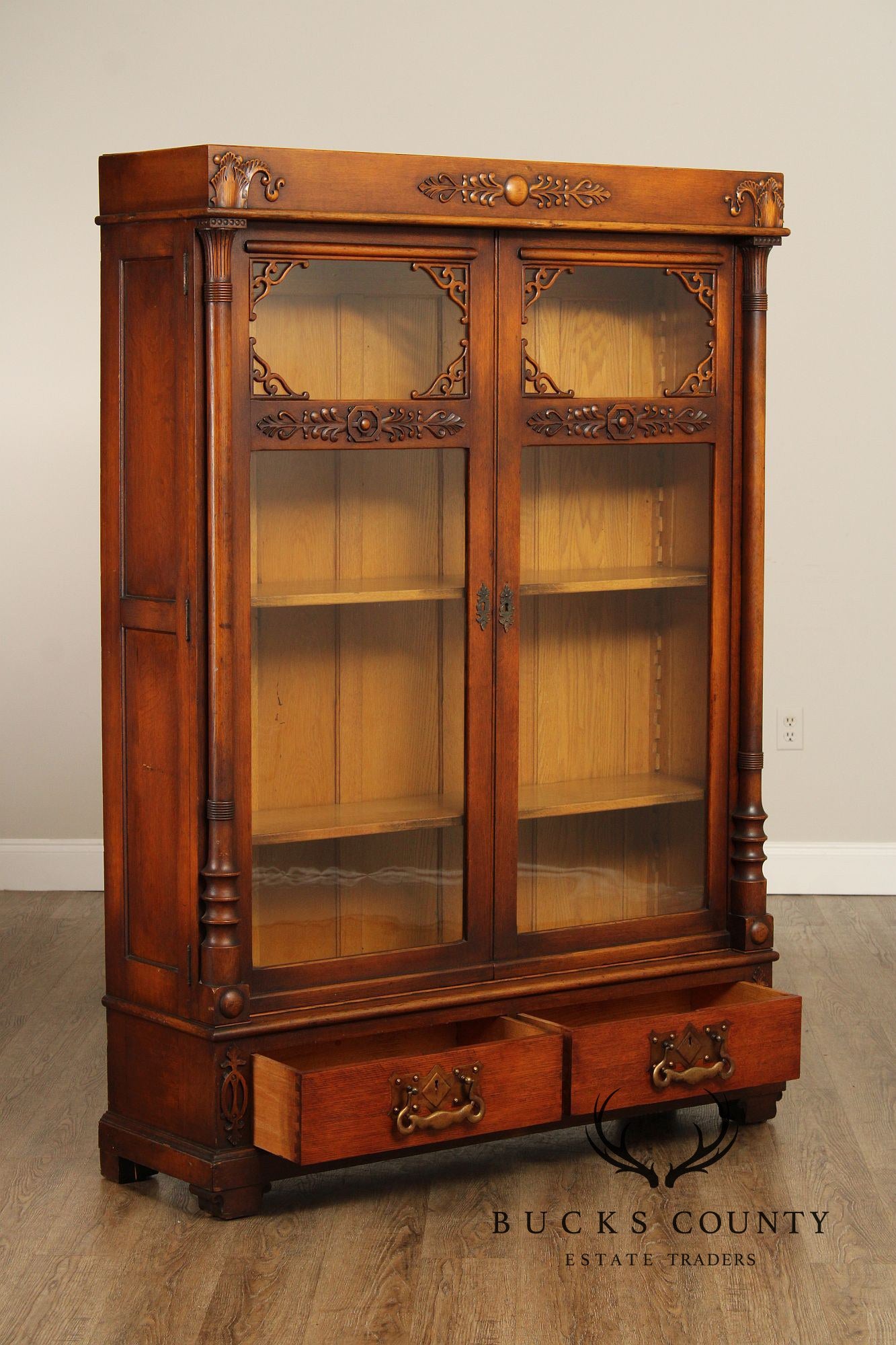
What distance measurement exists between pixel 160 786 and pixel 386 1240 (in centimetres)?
74

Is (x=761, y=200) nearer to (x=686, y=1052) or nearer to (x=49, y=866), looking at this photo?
(x=686, y=1052)

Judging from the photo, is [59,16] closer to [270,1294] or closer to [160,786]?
[160,786]

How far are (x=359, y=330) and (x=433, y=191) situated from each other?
0.23 meters

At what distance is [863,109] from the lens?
4.20 meters

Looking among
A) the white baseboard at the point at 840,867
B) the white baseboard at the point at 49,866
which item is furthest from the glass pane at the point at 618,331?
the white baseboard at the point at 49,866

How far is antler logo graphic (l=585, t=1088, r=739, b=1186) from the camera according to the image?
Answer: 2.62m

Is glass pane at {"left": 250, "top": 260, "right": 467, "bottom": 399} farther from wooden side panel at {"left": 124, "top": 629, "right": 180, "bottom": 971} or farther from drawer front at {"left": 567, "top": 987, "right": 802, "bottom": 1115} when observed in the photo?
drawer front at {"left": 567, "top": 987, "right": 802, "bottom": 1115}

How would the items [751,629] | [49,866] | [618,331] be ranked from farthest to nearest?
[49,866]
[751,629]
[618,331]

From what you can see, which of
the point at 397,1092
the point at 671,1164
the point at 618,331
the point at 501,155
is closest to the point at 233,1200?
the point at 397,1092

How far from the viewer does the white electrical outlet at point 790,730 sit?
438 cm

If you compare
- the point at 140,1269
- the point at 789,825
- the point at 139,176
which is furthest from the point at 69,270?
the point at 140,1269

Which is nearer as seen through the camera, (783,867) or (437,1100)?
(437,1100)

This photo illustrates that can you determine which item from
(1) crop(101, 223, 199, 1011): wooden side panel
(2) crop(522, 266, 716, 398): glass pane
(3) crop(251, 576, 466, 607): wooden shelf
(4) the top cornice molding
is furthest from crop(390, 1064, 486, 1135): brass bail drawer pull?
(4) the top cornice molding

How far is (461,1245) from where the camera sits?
93.9 inches
